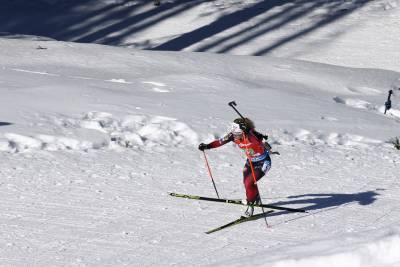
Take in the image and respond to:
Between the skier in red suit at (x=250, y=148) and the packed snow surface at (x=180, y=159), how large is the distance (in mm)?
317

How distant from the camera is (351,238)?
5.84m

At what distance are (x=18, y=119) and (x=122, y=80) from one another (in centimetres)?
387

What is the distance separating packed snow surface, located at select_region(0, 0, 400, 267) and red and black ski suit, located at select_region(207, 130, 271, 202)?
1.15 feet

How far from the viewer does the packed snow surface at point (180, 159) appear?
7.57 metres

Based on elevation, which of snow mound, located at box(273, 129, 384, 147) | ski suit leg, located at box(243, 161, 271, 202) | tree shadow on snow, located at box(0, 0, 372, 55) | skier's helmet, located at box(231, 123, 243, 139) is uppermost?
skier's helmet, located at box(231, 123, 243, 139)

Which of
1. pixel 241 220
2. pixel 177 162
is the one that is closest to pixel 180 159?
pixel 177 162

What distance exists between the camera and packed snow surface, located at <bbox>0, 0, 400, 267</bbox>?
24.8 feet

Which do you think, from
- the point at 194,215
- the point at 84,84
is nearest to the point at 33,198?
the point at 194,215

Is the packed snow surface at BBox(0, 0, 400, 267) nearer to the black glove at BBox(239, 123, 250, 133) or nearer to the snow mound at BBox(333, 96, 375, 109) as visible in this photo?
the snow mound at BBox(333, 96, 375, 109)

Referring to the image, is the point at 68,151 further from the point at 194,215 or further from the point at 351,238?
the point at 351,238

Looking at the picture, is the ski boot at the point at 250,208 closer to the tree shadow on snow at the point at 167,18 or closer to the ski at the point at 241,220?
the ski at the point at 241,220

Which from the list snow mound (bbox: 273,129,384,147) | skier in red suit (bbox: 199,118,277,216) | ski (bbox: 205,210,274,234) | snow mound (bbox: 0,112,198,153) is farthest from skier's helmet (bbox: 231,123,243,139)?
snow mound (bbox: 273,129,384,147)

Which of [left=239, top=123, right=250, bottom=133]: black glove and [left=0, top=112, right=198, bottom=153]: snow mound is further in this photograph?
[left=0, top=112, right=198, bottom=153]: snow mound

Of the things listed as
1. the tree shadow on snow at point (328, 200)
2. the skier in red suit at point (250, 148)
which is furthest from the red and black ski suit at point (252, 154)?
the tree shadow on snow at point (328, 200)
